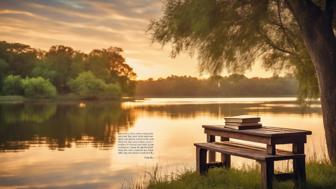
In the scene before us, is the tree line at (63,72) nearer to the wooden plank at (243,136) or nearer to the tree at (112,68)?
the tree at (112,68)

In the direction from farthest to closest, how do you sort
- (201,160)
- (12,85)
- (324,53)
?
(12,85), (324,53), (201,160)

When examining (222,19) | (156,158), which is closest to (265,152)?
(222,19)

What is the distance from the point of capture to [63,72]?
99.6 meters

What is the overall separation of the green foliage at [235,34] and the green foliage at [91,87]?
8387 cm

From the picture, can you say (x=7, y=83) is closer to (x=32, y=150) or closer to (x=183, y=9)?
(x=32, y=150)

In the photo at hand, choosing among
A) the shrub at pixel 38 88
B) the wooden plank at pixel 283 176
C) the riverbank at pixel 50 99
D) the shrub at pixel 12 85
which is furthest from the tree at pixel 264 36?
the riverbank at pixel 50 99

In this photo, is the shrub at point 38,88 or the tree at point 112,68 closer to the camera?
the shrub at point 38,88

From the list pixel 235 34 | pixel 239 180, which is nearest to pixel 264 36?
pixel 235 34

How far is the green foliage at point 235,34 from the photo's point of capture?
404 inches

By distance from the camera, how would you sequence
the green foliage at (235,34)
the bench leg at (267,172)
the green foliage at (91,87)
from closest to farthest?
the bench leg at (267,172) → the green foliage at (235,34) → the green foliage at (91,87)

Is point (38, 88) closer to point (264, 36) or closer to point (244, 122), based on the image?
point (264, 36)

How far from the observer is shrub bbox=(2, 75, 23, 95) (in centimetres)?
8281

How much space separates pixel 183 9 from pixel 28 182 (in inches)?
282

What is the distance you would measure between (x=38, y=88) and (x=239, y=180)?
83267mm
